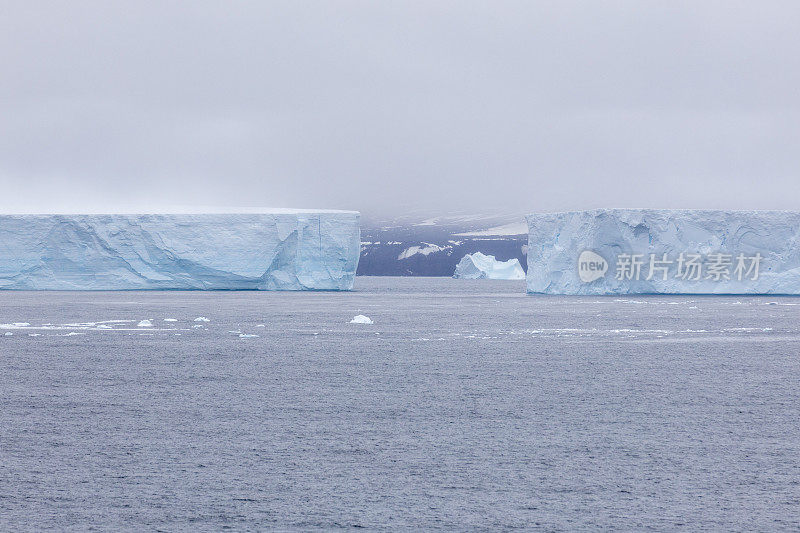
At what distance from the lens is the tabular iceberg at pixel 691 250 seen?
20016 mm

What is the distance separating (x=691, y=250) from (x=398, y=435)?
17.0m

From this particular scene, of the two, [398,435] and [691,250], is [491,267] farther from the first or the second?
[398,435]

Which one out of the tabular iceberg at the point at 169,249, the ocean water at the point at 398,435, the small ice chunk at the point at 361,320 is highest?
the tabular iceberg at the point at 169,249

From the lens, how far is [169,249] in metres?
22.7

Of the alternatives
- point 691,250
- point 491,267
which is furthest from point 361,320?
point 491,267

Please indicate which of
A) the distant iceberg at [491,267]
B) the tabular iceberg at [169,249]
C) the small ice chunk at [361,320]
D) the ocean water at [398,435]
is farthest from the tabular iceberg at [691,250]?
the distant iceberg at [491,267]

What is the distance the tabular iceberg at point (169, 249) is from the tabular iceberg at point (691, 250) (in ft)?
20.8

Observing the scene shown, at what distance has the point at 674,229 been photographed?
65.9ft

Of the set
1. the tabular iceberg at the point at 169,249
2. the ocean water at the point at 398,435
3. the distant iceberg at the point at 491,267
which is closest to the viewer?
the ocean water at the point at 398,435

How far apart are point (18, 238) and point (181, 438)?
67.8 ft

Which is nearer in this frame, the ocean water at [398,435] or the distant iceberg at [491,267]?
the ocean water at [398,435]

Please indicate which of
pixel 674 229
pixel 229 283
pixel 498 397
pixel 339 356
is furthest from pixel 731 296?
pixel 498 397

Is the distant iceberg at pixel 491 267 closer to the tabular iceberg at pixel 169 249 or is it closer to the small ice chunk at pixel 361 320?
the tabular iceberg at pixel 169 249

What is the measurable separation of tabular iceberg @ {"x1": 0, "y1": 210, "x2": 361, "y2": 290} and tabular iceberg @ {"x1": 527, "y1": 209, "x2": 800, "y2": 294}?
6335 millimetres
